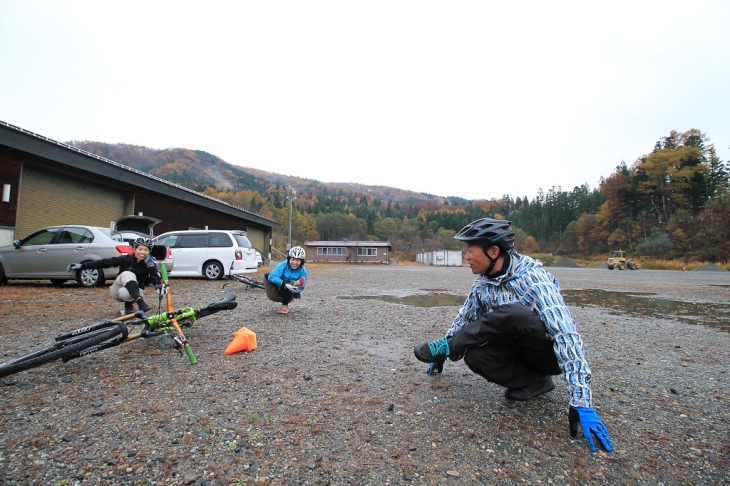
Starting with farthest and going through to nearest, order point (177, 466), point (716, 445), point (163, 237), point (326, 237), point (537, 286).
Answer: point (326, 237) < point (163, 237) < point (537, 286) < point (716, 445) < point (177, 466)

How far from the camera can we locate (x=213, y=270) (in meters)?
13.0

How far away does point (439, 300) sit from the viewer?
9797 mm

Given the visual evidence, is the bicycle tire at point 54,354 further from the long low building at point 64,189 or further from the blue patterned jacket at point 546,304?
the long low building at point 64,189

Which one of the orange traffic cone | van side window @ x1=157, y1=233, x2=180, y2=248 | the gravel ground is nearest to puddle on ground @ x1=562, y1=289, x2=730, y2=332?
the gravel ground

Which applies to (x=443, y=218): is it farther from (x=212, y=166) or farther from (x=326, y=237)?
(x=212, y=166)

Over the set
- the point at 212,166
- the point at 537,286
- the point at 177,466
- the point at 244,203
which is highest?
the point at 212,166

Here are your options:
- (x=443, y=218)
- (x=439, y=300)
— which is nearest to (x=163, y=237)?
(x=439, y=300)

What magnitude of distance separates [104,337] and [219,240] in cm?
991

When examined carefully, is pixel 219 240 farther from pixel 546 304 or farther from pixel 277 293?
pixel 546 304

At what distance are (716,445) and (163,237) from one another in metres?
14.4

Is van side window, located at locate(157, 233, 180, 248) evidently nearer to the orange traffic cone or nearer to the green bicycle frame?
the green bicycle frame

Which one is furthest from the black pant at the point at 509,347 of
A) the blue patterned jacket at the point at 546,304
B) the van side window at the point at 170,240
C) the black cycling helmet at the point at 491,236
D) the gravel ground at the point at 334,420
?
the van side window at the point at 170,240

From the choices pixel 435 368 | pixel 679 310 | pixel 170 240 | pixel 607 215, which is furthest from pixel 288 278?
pixel 607 215

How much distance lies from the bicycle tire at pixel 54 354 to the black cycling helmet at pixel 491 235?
330 cm
